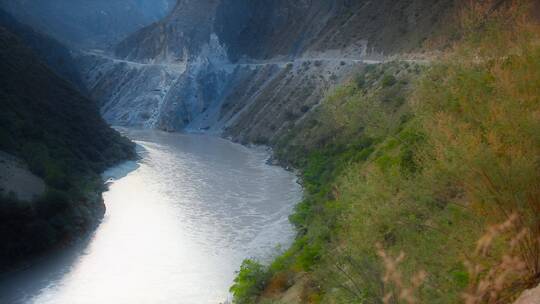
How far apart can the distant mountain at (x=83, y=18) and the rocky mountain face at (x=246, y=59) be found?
25.7 metres

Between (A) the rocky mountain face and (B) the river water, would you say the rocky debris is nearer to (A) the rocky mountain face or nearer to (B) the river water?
(B) the river water

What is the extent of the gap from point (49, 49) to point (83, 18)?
5986cm

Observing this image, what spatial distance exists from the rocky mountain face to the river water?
15.3m

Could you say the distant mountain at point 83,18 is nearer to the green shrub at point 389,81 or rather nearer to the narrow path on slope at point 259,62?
the narrow path on slope at point 259,62

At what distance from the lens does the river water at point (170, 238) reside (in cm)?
1914

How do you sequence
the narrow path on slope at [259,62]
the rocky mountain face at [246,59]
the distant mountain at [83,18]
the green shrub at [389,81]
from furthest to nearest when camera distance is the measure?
the distant mountain at [83,18] < the rocky mountain face at [246,59] < the narrow path on slope at [259,62] < the green shrub at [389,81]

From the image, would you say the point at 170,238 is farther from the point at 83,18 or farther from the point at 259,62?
the point at 83,18

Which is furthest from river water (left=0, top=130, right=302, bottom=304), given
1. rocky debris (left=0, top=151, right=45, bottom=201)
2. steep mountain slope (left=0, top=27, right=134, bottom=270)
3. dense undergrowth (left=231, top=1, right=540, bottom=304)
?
dense undergrowth (left=231, top=1, right=540, bottom=304)

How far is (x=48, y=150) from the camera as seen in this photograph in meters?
32.0

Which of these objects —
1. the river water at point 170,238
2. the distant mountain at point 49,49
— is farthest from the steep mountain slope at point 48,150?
the distant mountain at point 49,49

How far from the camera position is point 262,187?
34.9 m

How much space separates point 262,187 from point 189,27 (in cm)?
5356

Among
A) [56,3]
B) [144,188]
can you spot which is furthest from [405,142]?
[56,3]

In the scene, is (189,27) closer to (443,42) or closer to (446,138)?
(443,42)
